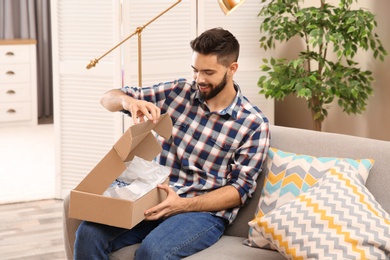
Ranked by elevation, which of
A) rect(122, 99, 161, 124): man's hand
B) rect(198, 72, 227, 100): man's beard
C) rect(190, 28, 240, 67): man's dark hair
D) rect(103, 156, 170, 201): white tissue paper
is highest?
rect(190, 28, 240, 67): man's dark hair

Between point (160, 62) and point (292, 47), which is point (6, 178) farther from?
point (292, 47)

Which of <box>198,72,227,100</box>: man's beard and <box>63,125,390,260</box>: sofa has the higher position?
<box>198,72,227,100</box>: man's beard

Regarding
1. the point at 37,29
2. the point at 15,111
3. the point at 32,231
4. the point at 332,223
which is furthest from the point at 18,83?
the point at 332,223

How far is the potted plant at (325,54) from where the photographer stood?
4.07 m

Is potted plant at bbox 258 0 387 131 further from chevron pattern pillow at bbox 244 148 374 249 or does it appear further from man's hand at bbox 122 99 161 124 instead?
man's hand at bbox 122 99 161 124

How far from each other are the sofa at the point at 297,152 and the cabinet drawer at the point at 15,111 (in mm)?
4438

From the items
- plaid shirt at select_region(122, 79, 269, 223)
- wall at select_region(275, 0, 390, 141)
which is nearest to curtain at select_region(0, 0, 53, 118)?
wall at select_region(275, 0, 390, 141)

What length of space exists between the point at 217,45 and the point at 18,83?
4.62 metres

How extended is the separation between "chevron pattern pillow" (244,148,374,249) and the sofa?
5 centimetres

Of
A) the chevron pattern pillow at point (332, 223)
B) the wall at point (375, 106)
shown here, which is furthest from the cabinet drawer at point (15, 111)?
the chevron pattern pillow at point (332, 223)

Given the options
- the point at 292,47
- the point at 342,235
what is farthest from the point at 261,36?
the point at 342,235

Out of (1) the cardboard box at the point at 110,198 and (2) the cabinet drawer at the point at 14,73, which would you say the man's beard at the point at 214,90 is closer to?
(1) the cardboard box at the point at 110,198

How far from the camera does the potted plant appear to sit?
4070 mm

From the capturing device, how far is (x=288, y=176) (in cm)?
261
